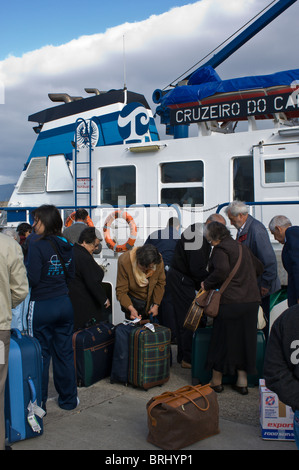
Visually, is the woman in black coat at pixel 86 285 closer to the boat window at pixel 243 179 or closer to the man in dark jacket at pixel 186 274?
the man in dark jacket at pixel 186 274

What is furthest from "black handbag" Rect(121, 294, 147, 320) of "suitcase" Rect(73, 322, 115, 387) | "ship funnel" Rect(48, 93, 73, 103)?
"ship funnel" Rect(48, 93, 73, 103)

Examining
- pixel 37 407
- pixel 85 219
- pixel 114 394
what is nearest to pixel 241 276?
pixel 114 394

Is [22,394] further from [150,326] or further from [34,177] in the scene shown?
[34,177]

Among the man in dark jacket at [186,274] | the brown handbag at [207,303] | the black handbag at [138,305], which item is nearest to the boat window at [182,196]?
the man in dark jacket at [186,274]

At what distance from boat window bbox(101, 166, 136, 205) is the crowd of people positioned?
8.23ft

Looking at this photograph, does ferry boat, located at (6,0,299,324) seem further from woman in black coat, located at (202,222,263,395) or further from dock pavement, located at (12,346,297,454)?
dock pavement, located at (12,346,297,454)

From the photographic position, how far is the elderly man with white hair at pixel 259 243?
5516 mm

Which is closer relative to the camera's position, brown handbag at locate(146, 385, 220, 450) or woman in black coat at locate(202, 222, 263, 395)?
brown handbag at locate(146, 385, 220, 450)

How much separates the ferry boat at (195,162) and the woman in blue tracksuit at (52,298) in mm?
3298

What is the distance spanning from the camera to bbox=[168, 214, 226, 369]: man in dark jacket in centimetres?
592

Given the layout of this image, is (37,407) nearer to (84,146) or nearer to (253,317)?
(253,317)

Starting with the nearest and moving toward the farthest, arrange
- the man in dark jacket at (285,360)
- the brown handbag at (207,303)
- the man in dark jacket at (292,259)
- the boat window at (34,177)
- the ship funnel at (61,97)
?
1. the man in dark jacket at (285,360)
2. the man in dark jacket at (292,259)
3. the brown handbag at (207,303)
4. the boat window at (34,177)
5. the ship funnel at (61,97)

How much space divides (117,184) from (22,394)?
567cm
